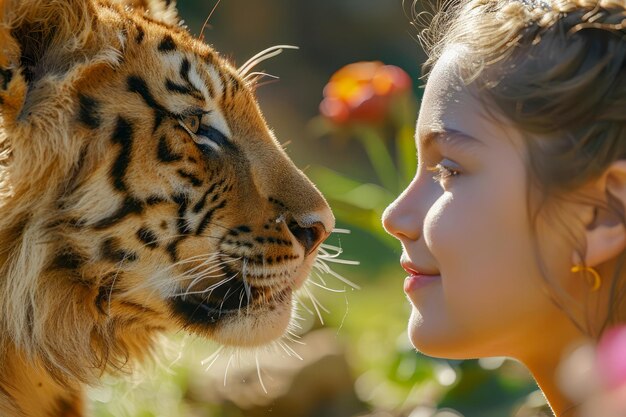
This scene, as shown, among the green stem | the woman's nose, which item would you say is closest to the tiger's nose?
the woman's nose

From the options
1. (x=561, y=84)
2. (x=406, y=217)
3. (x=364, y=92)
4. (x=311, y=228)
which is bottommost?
(x=364, y=92)

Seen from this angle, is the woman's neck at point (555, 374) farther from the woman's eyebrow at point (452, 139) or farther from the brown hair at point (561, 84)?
the woman's eyebrow at point (452, 139)

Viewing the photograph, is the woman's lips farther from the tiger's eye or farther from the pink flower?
the tiger's eye

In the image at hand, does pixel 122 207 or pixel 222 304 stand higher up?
pixel 122 207

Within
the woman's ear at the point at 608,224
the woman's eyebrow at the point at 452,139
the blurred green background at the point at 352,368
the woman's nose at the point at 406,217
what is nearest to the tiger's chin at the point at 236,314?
the blurred green background at the point at 352,368

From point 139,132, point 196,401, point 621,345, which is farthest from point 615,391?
point 196,401

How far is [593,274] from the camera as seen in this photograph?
1404mm

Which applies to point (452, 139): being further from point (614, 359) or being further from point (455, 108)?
point (614, 359)

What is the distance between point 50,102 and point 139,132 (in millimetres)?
201

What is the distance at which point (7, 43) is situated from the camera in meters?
1.76

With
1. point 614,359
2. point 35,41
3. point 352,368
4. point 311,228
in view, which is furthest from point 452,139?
point 352,368

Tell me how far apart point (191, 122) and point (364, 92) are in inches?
53.2

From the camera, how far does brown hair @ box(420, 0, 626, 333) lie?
1335 millimetres

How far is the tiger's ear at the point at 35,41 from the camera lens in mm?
1760
